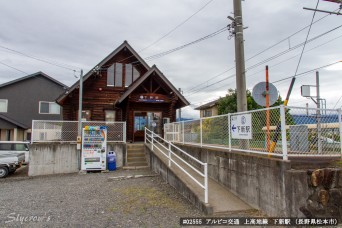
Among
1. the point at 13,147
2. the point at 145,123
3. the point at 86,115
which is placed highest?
the point at 86,115

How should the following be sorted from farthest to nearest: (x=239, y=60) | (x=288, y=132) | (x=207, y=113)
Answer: (x=207, y=113), (x=239, y=60), (x=288, y=132)

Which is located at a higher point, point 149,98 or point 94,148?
point 149,98

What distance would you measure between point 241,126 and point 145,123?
1094 cm

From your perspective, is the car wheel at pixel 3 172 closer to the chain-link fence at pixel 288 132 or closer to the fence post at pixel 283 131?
the chain-link fence at pixel 288 132

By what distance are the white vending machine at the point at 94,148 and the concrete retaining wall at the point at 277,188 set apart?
746 cm

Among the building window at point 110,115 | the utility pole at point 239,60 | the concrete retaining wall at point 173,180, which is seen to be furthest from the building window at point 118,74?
the utility pole at point 239,60

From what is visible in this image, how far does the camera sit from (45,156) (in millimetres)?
12023

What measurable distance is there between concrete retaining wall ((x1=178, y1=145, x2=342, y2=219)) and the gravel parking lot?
1347mm

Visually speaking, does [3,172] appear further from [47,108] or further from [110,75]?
[47,108]

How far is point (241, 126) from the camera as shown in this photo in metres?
6.68

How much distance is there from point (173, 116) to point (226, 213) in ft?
40.9

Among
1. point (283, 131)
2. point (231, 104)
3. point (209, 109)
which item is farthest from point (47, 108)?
point (283, 131)
